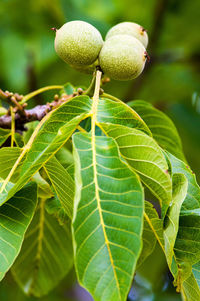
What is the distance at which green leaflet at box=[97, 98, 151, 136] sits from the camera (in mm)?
916

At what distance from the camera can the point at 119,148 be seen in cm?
86

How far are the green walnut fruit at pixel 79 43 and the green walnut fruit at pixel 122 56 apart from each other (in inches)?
1.0

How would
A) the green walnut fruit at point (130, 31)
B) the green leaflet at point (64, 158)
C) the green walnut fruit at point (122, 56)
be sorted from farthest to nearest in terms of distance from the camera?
the green leaflet at point (64, 158), the green walnut fruit at point (130, 31), the green walnut fruit at point (122, 56)

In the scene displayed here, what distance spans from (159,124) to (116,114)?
1.62 ft

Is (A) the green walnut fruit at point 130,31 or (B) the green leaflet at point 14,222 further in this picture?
(A) the green walnut fruit at point 130,31

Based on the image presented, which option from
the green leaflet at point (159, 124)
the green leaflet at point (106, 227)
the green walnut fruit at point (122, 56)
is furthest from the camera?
the green leaflet at point (159, 124)

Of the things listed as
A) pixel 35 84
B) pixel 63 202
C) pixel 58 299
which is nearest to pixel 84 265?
pixel 63 202

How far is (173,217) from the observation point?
78cm

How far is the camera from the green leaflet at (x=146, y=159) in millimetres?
809

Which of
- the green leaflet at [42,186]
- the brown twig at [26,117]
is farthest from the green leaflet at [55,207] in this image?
the brown twig at [26,117]

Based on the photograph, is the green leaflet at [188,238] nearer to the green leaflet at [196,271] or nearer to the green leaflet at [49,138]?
the green leaflet at [196,271]

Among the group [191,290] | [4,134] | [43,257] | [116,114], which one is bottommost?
[43,257]

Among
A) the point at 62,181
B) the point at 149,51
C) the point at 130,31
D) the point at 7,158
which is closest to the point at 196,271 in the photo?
the point at 62,181

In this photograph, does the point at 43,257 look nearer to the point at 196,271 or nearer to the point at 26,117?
the point at 26,117
